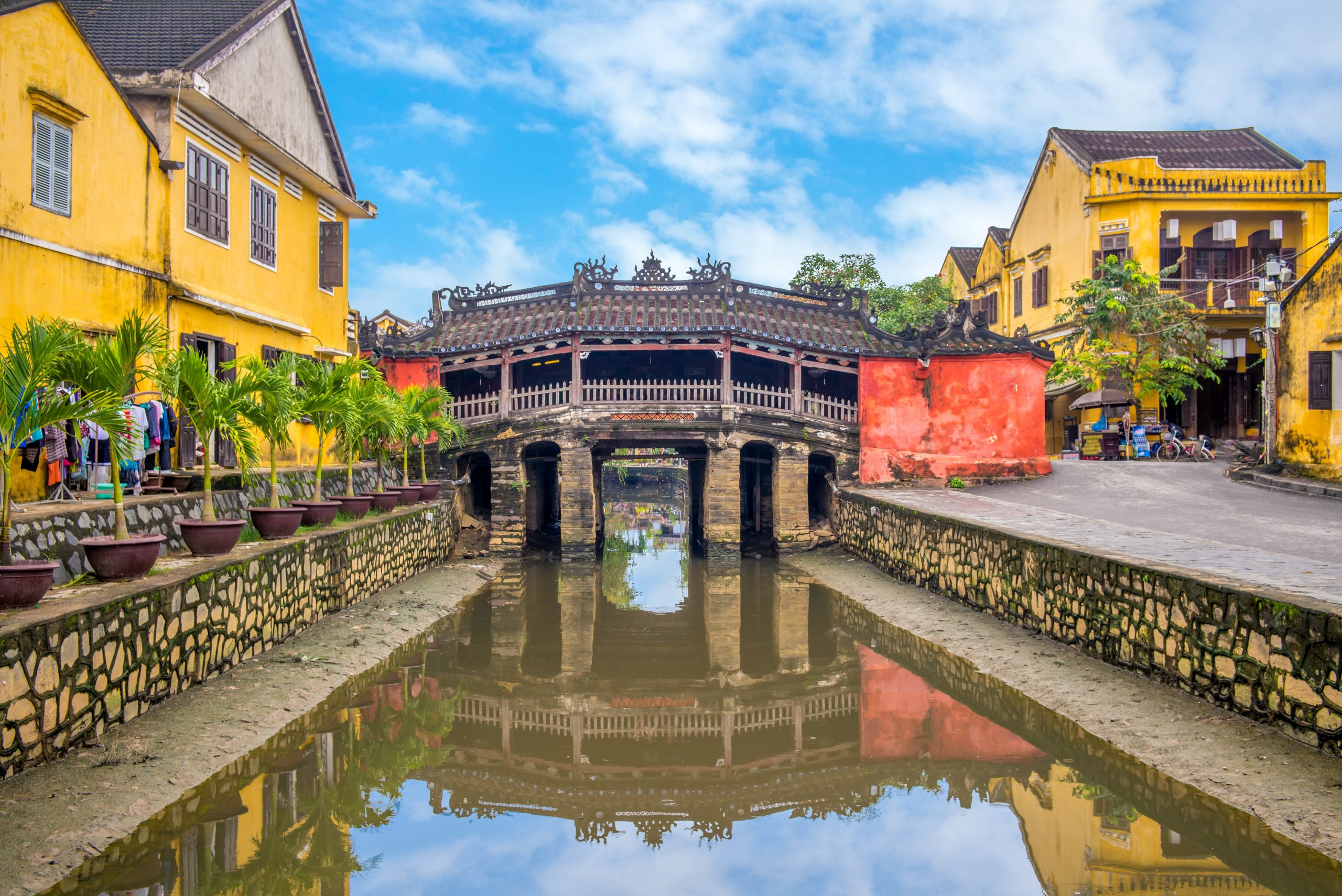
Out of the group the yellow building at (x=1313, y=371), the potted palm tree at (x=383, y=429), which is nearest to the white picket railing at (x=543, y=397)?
the potted palm tree at (x=383, y=429)

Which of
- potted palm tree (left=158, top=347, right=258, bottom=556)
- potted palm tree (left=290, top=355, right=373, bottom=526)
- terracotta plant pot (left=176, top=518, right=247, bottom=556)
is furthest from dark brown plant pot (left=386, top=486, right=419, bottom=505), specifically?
terracotta plant pot (left=176, top=518, right=247, bottom=556)

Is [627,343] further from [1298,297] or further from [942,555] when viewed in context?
[1298,297]

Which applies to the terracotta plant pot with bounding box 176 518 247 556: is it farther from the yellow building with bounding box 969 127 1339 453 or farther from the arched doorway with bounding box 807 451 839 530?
the yellow building with bounding box 969 127 1339 453

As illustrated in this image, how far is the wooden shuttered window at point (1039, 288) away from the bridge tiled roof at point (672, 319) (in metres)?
8.36

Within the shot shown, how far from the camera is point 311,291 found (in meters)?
16.9

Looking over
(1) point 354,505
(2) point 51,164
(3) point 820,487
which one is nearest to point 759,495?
(3) point 820,487

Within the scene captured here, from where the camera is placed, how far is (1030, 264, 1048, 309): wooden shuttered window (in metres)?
30.0

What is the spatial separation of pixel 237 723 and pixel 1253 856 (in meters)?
6.73

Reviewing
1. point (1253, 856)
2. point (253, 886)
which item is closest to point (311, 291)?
point (253, 886)

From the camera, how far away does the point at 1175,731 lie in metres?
6.70

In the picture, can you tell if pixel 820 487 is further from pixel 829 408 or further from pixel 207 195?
pixel 207 195

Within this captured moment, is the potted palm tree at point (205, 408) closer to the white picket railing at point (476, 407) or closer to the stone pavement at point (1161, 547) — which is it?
the stone pavement at point (1161, 547)

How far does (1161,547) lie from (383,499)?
37.7 feet

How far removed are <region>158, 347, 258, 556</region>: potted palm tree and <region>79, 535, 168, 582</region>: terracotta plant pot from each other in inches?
54.1
